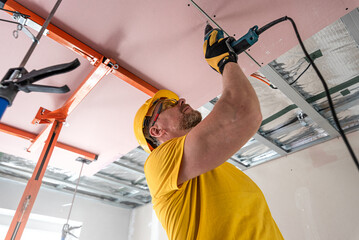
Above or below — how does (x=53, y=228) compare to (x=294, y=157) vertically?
below

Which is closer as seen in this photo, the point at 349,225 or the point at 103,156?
the point at 349,225

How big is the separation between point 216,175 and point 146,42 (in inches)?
30.7

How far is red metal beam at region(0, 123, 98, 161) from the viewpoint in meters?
1.82

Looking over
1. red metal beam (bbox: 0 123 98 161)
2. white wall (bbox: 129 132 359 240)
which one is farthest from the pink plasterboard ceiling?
white wall (bbox: 129 132 359 240)

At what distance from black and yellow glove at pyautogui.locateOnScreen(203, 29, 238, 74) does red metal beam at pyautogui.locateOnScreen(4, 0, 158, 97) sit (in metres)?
0.55

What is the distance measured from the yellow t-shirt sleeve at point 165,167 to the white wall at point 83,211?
11.8 ft

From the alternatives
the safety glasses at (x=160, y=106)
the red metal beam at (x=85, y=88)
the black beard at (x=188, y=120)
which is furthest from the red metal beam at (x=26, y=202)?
the black beard at (x=188, y=120)

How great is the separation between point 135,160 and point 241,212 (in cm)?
255

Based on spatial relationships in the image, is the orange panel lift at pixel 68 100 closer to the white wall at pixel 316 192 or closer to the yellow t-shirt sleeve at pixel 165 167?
the yellow t-shirt sleeve at pixel 165 167

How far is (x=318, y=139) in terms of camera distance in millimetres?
2547

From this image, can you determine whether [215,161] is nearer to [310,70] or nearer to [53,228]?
[310,70]

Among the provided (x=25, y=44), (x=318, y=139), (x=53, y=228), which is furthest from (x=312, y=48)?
(x=53, y=228)

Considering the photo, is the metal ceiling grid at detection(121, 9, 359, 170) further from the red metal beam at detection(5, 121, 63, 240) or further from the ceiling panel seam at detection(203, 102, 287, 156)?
the red metal beam at detection(5, 121, 63, 240)

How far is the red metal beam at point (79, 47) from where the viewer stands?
1015 millimetres
